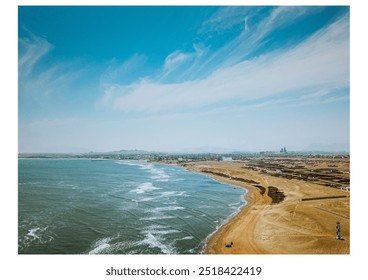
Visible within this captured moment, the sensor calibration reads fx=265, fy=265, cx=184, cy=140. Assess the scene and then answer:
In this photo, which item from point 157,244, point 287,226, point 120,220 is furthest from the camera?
point 120,220

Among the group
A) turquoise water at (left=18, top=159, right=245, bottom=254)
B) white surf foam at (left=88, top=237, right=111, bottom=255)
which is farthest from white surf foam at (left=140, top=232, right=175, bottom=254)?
white surf foam at (left=88, top=237, right=111, bottom=255)

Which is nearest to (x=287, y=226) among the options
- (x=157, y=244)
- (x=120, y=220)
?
(x=157, y=244)

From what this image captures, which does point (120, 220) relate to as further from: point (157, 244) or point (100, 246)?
point (157, 244)

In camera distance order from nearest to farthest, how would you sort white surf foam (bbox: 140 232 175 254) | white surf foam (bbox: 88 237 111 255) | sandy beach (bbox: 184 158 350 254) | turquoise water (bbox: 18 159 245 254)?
sandy beach (bbox: 184 158 350 254), white surf foam (bbox: 88 237 111 255), white surf foam (bbox: 140 232 175 254), turquoise water (bbox: 18 159 245 254)

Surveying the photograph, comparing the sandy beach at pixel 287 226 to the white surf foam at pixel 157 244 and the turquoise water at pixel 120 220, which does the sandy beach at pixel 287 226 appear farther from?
the white surf foam at pixel 157 244

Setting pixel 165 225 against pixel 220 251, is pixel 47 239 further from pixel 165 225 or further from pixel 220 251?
pixel 220 251

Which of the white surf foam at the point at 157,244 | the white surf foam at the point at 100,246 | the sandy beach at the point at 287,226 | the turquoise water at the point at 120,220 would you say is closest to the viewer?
the sandy beach at the point at 287,226

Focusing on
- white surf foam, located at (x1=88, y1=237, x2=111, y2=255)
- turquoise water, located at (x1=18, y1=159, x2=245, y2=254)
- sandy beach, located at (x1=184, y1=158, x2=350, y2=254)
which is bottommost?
white surf foam, located at (x1=88, y1=237, x2=111, y2=255)

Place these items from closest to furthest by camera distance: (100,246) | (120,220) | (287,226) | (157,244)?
(100,246), (157,244), (287,226), (120,220)

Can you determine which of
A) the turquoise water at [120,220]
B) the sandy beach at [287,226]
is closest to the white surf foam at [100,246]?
the turquoise water at [120,220]

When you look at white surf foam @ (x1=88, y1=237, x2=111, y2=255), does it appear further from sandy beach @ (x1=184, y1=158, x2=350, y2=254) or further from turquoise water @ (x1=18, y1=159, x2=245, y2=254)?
sandy beach @ (x1=184, y1=158, x2=350, y2=254)
